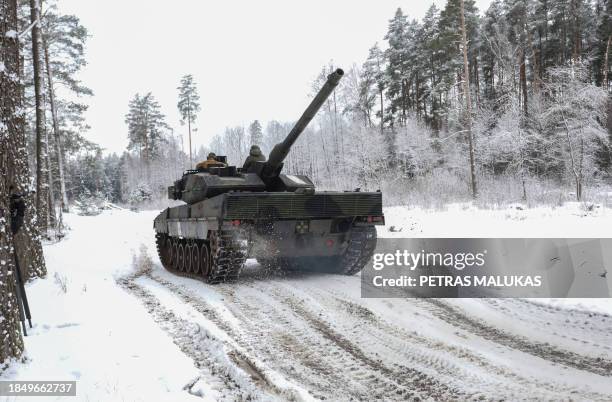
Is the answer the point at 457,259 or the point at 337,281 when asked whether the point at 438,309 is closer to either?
the point at 337,281

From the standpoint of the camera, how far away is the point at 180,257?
10805 mm

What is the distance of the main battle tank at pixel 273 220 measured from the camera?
7.95m

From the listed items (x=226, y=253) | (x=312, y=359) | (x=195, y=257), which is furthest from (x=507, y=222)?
(x=312, y=359)

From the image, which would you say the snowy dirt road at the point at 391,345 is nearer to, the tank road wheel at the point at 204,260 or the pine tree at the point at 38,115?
the tank road wheel at the point at 204,260

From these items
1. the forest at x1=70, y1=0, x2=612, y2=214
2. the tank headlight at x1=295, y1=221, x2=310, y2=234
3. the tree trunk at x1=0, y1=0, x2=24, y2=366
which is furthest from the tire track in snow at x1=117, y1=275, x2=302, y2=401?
the forest at x1=70, y1=0, x2=612, y2=214

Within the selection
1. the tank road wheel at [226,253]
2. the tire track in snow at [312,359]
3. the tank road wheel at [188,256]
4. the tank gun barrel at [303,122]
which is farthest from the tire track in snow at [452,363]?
the tank road wheel at [188,256]

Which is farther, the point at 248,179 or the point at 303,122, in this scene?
the point at 248,179

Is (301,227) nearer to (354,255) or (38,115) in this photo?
(354,255)

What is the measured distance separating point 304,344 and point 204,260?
15.2ft

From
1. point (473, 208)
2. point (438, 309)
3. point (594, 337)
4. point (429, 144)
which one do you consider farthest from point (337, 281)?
point (429, 144)

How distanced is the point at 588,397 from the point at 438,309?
264 centimetres

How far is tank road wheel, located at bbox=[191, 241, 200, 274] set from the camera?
952cm

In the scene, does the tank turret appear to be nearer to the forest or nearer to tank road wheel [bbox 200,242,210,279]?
tank road wheel [bbox 200,242,210,279]
